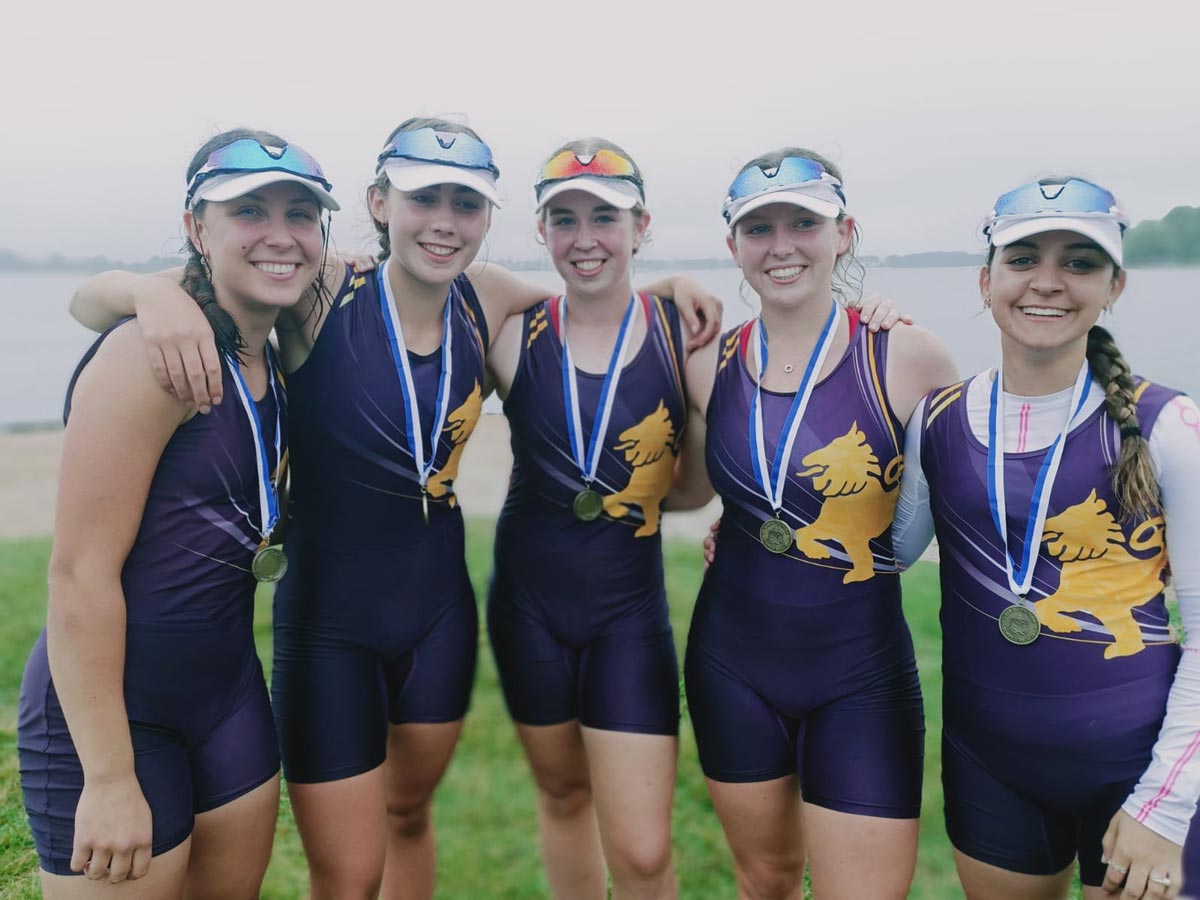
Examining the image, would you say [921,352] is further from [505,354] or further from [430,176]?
[430,176]

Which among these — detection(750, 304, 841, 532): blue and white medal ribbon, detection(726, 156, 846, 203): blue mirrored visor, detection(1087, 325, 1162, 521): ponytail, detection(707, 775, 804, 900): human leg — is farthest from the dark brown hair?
detection(707, 775, 804, 900): human leg

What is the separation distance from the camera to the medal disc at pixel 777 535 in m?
2.81

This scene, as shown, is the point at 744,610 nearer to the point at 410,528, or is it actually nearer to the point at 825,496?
the point at 825,496

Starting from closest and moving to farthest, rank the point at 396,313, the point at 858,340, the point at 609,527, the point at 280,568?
the point at 280,568 → the point at 858,340 → the point at 396,313 → the point at 609,527

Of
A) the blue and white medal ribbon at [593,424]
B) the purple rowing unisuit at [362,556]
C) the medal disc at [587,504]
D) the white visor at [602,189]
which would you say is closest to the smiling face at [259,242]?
the purple rowing unisuit at [362,556]

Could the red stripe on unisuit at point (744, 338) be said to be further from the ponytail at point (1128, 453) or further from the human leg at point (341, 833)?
the human leg at point (341, 833)

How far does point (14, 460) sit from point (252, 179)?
1736 centimetres

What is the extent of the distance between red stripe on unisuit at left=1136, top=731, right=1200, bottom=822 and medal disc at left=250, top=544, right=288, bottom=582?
7.90 feet

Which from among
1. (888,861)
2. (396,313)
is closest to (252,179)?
(396,313)

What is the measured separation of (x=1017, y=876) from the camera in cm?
240

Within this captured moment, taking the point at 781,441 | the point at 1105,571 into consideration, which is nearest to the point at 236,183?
the point at 781,441

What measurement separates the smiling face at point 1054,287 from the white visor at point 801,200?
1.99 feet

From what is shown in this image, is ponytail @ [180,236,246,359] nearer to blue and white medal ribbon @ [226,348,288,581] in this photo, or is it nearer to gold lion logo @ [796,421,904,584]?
blue and white medal ribbon @ [226,348,288,581]

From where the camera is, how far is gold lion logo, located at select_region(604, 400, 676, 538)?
3.18 m
